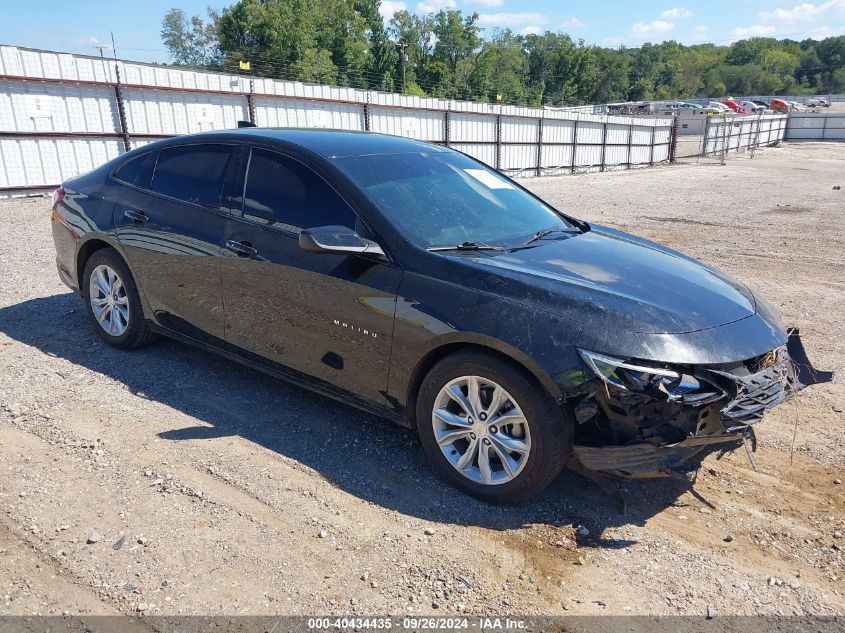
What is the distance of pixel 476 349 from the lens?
10.3 feet

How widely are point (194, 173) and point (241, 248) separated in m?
0.85

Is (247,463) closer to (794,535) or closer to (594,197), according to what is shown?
(794,535)

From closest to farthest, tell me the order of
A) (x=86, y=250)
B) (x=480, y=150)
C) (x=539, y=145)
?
(x=86, y=250) < (x=480, y=150) < (x=539, y=145)

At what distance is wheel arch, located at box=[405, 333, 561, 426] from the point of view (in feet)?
9.57

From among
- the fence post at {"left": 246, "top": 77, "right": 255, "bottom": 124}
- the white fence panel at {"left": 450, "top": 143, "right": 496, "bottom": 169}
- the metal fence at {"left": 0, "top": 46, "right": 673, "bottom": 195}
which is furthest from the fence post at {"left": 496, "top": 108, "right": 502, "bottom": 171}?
the fence post at {"left": 246, "top": 77, "right": 255, "bottom": 124}

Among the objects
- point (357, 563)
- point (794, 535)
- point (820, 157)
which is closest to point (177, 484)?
point (357, 563)

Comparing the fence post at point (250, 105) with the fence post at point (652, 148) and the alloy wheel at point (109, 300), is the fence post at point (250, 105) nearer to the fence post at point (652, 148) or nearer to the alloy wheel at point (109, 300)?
the alloy wheel at point (109, 300)

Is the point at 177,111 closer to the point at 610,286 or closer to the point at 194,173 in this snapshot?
the point at 194,173

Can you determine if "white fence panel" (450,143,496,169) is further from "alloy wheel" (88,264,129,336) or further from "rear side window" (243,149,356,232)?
"rear side window" (243,149,356,232)

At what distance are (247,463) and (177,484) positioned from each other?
39 cm

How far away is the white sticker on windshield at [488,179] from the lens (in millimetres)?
4424

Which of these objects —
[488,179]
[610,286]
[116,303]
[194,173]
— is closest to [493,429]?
[610,286]

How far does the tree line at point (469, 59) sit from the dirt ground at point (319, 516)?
2087 inches

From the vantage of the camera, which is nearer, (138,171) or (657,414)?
(657,414)
